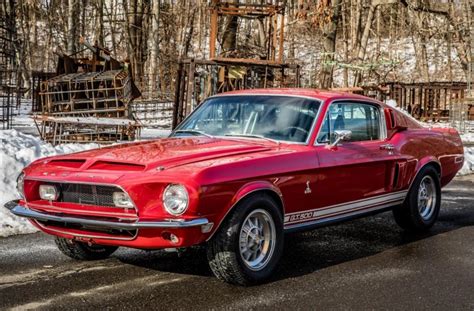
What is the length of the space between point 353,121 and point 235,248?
242cm

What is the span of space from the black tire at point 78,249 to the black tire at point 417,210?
3.31 meters

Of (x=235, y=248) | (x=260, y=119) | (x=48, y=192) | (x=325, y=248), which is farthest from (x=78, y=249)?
(x=325, y=248)

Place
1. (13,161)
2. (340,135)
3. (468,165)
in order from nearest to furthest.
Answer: (340,135) < (13,161) < (468,165)

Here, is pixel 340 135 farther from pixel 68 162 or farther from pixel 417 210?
pixel 68 162

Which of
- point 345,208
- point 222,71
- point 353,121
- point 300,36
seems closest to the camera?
point 345,208

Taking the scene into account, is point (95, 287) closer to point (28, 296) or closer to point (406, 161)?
point (28, 296)

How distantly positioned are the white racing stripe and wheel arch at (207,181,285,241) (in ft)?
0.64

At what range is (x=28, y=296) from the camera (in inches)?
188

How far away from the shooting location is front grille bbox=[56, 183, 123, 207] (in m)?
4.96

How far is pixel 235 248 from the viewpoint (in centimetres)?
498

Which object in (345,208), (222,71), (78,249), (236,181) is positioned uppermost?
(222,71)

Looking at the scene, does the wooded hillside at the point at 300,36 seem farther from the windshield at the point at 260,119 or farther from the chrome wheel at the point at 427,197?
the windshield at the point at 260,119

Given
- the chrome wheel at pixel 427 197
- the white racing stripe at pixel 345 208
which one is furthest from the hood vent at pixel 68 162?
the chrome wheel at pixel 427 197

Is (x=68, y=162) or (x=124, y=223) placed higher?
(x=68, y=162)
